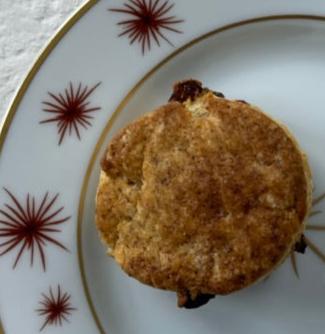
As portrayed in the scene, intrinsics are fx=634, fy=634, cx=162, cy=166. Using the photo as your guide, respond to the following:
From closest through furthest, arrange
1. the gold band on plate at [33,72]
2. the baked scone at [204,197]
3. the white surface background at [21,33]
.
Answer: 1. the baked scone at [204,197]
2. the gold band on plate at [33,72]
3. the white surface background at [21,33]

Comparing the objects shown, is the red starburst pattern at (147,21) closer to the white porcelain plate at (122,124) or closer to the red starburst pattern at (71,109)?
the white porcelain plate at (122,124)

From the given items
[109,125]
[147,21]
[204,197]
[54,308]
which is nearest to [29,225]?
[54,308]

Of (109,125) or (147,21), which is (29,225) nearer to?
(109,125)

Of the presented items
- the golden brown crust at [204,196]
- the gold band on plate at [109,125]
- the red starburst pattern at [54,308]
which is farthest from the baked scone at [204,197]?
the red starburst pattern at [54,308]

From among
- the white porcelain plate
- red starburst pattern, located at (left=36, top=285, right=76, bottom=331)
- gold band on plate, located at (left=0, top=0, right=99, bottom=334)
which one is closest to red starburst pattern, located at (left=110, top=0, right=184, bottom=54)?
the white porcelain plate

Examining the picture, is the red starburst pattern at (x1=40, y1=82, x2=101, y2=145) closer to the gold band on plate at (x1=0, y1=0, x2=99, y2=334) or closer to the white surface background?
the gold band on plate at (x1=0, y1=0, x2=99, y2=334)

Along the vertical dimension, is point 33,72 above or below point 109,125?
above
